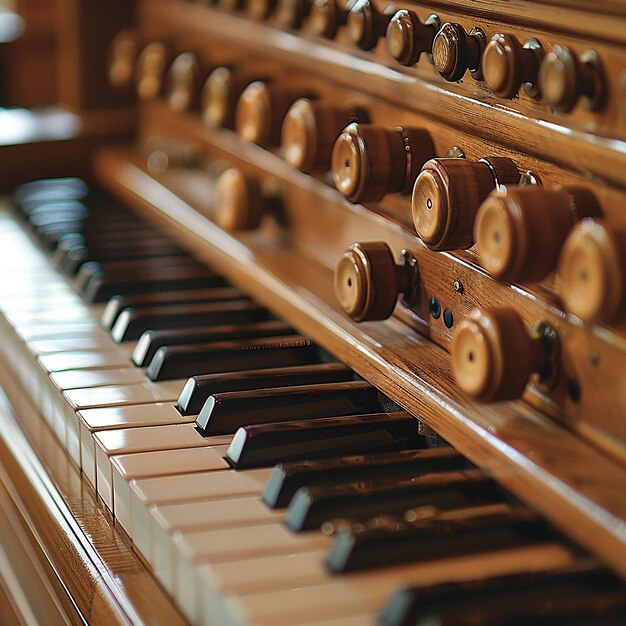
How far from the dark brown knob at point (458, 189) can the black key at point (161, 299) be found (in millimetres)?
679

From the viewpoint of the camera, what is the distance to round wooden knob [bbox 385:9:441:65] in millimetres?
1365

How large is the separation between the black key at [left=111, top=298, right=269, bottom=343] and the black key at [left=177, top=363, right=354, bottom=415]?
0.27 metres

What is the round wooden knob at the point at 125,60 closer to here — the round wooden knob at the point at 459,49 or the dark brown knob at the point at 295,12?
the dark brown knob at the point at 295,12

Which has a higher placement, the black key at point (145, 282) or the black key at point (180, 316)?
the black key at point (180, 316)

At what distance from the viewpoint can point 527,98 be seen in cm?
119

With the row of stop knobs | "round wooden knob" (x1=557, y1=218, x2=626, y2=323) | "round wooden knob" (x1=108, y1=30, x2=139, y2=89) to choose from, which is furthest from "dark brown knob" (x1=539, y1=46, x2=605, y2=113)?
"round wooden knob" (x1=108, y1=30, x2=139, y2=89)

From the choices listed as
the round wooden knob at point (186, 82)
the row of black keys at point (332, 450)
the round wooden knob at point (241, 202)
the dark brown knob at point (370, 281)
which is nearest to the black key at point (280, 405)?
the row of black keys at point (332, 450)

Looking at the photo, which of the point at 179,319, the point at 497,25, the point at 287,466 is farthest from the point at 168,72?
the point at 287,466

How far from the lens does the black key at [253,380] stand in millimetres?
1421

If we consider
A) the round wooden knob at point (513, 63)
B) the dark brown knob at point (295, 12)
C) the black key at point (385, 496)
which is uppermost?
the round wooden knob at point (513, 63)

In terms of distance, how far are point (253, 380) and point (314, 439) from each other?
20cm

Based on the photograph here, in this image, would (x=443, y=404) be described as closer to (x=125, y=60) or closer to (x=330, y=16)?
(x=330, y=16)

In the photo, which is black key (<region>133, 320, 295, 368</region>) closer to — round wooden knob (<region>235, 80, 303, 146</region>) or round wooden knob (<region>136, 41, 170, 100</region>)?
round wooden knob (<region>235, 80, 303, 146</region>)

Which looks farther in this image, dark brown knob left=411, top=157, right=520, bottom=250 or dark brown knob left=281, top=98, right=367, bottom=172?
dark brown knob left=281, top=98, right=367, bottom=172
